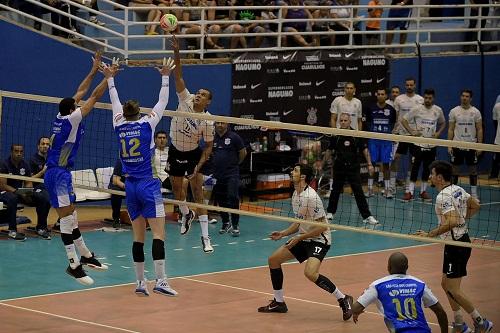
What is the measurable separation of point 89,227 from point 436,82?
11.8 metres

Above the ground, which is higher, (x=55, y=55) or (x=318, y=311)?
(x=55, y=55)

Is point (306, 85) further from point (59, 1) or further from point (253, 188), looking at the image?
point (59, 1)

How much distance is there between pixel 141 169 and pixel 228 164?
749 cm

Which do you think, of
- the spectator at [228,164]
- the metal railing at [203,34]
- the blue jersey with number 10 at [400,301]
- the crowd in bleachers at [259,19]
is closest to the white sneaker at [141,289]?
the blue jersey with number 10 at [400,301]

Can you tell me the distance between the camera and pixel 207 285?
63.4ft

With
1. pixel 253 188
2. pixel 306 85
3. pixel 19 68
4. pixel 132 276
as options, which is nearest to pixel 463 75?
pixel 306 85

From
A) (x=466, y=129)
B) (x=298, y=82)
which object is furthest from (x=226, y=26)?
(x=466, y=129)

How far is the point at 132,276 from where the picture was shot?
64.9 feet

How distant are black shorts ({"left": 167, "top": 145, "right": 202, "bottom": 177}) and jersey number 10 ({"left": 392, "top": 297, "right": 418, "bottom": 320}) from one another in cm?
679

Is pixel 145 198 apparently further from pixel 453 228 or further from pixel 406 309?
pixel 406 309

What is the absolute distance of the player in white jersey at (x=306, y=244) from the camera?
56.4ft

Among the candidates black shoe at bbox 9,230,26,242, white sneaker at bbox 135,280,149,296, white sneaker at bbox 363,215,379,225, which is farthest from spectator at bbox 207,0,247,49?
white sneaker at bbox 135,280,149,296

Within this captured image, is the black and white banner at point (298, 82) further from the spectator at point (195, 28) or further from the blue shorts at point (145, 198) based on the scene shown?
the blue shorts at point (145, 198)

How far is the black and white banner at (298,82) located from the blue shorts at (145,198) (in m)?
11.3
